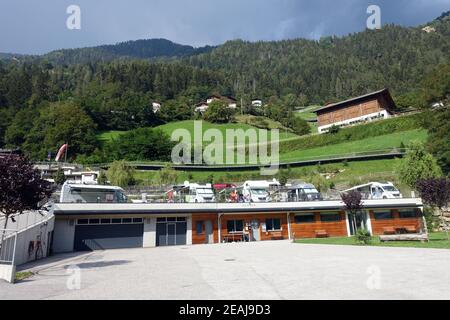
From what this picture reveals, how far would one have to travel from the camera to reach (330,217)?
3225 centimetres

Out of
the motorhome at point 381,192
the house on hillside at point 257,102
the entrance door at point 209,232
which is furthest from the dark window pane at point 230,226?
the house on hillside at point 257,102

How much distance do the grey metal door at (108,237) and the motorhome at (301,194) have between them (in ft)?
44.9

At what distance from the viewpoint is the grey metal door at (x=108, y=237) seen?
82.7 feet

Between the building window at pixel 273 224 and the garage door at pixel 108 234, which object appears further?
the building window at pixel 273 224

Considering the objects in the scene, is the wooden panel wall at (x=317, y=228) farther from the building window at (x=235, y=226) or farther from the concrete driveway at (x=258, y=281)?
the concrete driveway at (x=258, y=281)

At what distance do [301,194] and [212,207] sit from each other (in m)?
8.93

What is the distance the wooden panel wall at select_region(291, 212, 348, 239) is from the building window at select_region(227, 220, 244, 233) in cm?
493

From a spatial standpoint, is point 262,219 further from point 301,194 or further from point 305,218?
point 301,194

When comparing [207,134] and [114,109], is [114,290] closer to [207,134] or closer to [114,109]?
[207,134]

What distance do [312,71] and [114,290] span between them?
17445 centimetres

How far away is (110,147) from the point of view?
77.8 meters

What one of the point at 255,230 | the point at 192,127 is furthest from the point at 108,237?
the point at 192,127

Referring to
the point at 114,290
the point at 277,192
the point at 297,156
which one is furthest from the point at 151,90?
the point at 114,290

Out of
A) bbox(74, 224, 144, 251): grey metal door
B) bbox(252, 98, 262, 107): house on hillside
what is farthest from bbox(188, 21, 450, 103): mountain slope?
bbox(74, 224, 144, 251): grey metal door
